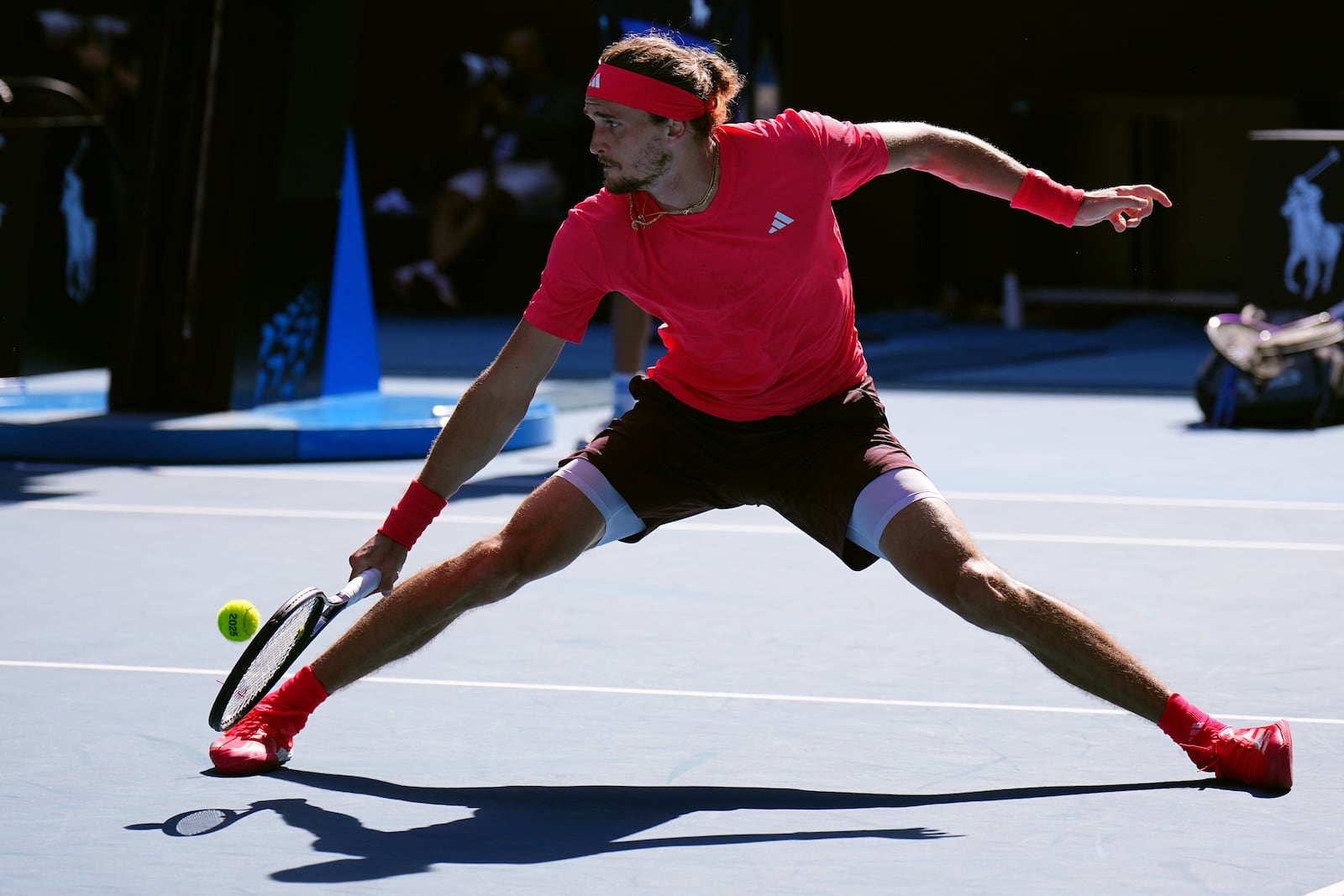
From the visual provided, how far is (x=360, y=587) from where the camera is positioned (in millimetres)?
4156

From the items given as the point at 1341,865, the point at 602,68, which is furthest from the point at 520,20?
the point at 1341,865

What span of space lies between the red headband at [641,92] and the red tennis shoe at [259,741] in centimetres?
140

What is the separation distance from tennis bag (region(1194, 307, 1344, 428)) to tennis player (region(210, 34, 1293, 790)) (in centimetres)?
609

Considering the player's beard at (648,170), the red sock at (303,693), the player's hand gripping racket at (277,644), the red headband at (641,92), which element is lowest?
the red sock at (303,693)

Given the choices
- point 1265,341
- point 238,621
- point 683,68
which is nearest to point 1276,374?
point 1265,341

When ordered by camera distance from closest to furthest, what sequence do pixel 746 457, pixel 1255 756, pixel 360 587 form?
1. pixel 1255 756
2. pixel 360 587
3. pixel 746 457

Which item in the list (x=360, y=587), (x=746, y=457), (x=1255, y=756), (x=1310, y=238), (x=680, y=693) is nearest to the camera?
(x=1255, y=756)

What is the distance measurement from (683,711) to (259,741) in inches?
38.9

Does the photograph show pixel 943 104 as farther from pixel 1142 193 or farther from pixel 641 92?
pixel 641 92

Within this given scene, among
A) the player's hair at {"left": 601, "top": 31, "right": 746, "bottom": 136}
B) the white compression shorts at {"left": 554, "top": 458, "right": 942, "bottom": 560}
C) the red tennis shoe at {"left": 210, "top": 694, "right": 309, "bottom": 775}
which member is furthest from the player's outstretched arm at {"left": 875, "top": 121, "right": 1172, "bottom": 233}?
the red tennis shoe at {"left": 210, "top": 694, "right": 309, "bottom": 775}

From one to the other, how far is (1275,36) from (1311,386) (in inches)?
260

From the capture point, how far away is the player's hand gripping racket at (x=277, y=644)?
13.5ft

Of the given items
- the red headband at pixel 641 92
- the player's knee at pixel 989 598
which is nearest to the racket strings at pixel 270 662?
the red headband at pixel 641 92

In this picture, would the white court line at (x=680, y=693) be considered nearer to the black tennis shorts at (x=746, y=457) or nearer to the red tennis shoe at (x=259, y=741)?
the black tennis shorts at (x=746, y=457)
